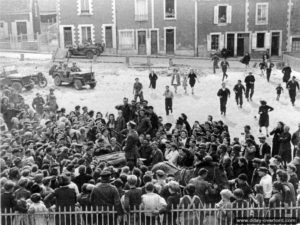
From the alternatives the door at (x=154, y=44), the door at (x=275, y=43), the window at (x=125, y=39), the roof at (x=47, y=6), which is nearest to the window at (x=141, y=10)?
the window at (x=125, y=39)

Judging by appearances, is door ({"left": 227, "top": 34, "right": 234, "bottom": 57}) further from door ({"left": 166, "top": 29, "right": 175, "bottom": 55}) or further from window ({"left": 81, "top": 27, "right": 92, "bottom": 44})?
window ({"left": 81, "top": 27, "right": 92, "bottom": 44})

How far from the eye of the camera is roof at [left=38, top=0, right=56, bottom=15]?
41759 mm

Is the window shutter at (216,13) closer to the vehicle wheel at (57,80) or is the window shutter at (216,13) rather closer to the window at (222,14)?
the window at (222,14)

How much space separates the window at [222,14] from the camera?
Result: 3456 cm

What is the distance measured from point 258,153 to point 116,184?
16.7 feet

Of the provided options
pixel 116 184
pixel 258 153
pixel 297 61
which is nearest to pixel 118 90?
pixel 297 61

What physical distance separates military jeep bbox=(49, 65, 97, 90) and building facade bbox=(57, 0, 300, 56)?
721 cm

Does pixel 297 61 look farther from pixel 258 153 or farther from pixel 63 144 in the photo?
pixel 63 144

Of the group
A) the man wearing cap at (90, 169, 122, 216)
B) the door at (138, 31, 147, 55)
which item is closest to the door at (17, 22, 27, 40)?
the door at (138, 31, 147, 55)

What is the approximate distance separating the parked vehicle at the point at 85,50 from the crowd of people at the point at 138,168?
49.1ft

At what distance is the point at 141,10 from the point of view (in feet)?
106

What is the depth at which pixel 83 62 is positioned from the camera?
31.9 metres

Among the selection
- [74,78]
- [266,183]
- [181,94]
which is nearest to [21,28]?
[74,78]

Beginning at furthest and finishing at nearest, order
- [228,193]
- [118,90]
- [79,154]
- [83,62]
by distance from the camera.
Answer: [83,62] → [118,90] → [79,154] → [228,193]
